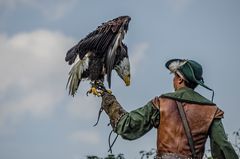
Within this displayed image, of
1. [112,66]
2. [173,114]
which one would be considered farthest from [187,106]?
[112,66]

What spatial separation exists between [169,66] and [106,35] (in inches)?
66.8

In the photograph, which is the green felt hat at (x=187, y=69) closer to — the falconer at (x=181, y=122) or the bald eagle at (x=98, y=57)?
the falconer at (x=181, y=122)

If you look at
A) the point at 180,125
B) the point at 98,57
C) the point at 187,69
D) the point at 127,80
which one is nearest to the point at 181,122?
the point at 180,125

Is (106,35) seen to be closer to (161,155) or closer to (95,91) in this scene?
(95,91)

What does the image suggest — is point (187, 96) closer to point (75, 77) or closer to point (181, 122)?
point (181, 122)

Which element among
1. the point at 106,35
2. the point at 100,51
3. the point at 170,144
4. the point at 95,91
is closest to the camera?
the point at 170,144

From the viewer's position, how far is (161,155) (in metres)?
4.96

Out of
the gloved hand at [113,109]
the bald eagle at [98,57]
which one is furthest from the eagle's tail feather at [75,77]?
the gloved hand at [113,109]

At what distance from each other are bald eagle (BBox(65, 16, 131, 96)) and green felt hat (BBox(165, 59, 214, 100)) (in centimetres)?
69

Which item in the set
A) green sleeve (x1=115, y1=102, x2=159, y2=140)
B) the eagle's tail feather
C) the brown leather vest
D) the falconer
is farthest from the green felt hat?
the eagle's tail feather

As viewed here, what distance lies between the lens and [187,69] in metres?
5.15

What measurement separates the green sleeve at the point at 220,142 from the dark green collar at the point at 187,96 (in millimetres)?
170

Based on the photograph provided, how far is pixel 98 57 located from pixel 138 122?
5.04ft

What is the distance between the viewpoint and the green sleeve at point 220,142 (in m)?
4.96
